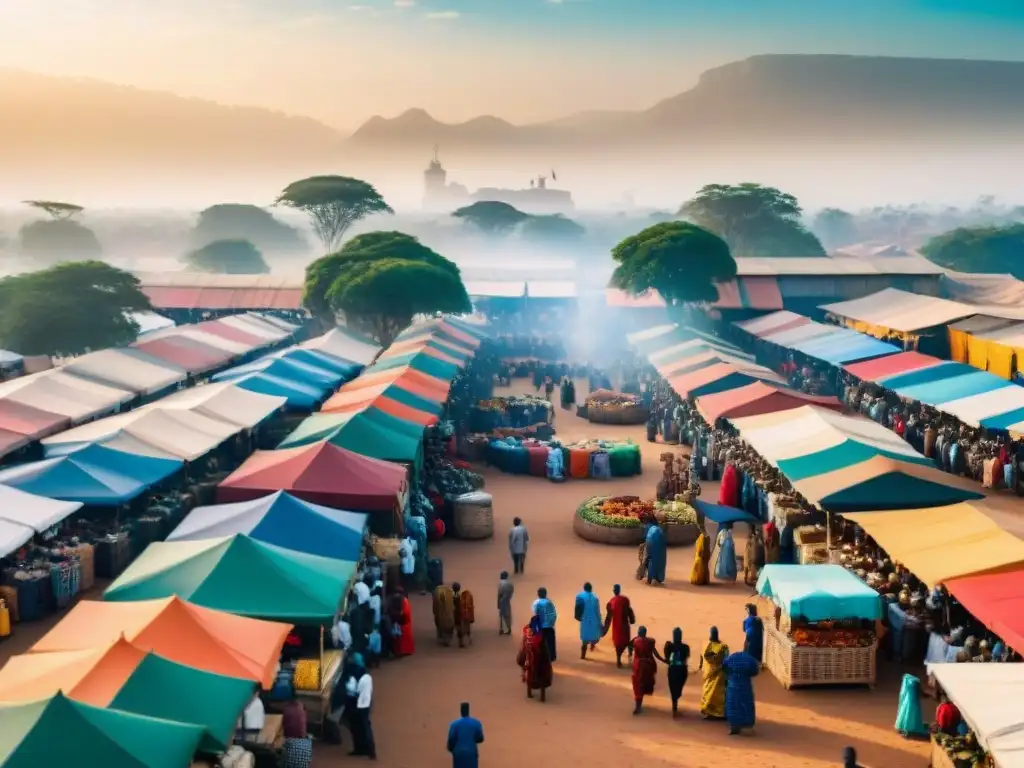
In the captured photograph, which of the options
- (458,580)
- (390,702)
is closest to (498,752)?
(390,702)

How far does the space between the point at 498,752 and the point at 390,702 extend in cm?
146

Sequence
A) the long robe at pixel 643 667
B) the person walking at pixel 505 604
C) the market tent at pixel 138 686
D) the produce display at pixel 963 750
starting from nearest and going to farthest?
the market tent at pixel 138 686 → the produce display at pixel 963 750 → the long robe at pixel 643 667 → the person walking at pixel 505 604

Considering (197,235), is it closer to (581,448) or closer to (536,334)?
(536,334)

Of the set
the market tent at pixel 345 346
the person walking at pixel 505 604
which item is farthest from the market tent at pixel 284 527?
the market tent at pixel 345 346

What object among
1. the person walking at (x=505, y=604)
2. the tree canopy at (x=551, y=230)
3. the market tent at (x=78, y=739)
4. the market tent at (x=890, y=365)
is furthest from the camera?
the tree canopy at (x=551, y=230)

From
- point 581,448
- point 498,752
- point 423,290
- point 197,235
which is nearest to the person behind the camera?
point 498,752

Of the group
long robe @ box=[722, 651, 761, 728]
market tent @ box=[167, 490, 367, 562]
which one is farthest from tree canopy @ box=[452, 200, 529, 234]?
long robe @ box=[722, 651, 761, 728]

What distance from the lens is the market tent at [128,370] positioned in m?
23.8

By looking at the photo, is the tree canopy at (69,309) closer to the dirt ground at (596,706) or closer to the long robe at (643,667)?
the dirt ground at (596,706)

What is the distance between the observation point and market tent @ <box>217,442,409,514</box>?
14.0m

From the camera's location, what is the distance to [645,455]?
23.3 metres

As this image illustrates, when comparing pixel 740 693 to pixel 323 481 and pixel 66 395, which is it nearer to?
pixel 323 481

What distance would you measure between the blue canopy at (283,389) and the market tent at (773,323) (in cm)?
1654

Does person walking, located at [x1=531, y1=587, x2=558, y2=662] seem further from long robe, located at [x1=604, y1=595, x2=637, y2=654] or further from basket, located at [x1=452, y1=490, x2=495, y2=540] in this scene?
basket, located at [x1=452, y1=490, x2=495, y2=540]
